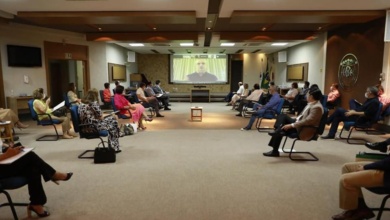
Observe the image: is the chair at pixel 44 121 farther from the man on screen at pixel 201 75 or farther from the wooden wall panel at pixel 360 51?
the man on screen at pixel 201 75

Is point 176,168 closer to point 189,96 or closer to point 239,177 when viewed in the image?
point 239,177

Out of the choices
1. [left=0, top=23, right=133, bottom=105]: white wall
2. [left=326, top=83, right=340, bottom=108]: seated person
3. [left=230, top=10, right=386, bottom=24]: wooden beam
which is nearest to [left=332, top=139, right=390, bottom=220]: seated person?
[left=230, top=10, right=386, bottom=24]: wooden beam

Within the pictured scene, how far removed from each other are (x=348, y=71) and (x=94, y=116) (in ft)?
23.7

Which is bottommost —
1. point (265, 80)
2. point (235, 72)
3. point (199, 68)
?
point (265, 80)

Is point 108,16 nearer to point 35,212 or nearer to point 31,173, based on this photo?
point 31,173

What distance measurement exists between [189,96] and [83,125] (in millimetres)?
11169

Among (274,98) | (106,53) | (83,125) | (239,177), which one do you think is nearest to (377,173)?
(239,177)

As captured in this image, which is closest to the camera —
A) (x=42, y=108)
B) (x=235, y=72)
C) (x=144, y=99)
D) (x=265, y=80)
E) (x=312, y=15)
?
(x=42, y=108)

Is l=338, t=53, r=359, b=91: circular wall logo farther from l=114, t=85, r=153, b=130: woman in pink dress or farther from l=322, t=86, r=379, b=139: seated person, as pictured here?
l=114, t=85, r=153, b=130: woman in pink dress

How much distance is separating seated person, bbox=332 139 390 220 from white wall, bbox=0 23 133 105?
8743mm

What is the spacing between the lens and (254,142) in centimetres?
564

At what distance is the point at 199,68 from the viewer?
646 inches

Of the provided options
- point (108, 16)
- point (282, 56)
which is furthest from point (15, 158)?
point (282, 56)

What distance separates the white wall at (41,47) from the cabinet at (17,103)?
0.30 meters
